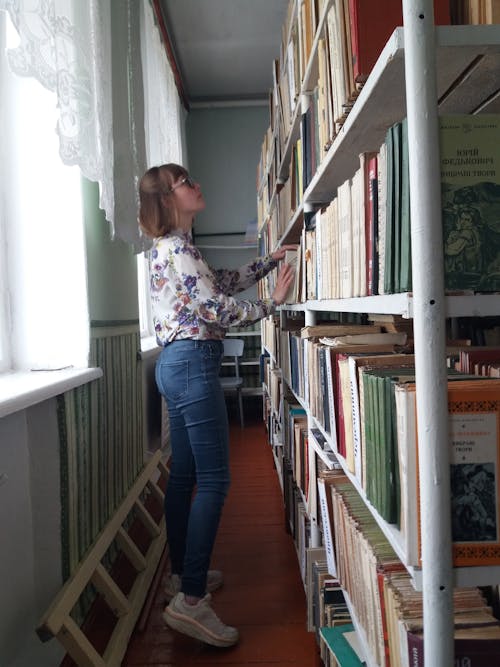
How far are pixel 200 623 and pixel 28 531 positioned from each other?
1.95 ft

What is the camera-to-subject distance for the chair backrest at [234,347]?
5.04m

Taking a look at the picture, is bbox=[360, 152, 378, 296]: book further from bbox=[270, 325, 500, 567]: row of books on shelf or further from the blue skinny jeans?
the blue skinny jeans

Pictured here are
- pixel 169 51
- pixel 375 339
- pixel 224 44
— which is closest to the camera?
pixel 375 339

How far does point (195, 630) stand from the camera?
169 centimetres

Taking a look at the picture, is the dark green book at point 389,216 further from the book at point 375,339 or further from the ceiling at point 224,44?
the ceiling at point 224,44

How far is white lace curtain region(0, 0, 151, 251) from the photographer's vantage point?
1399mm

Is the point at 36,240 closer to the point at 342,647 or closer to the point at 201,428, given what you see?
the point at 201,428

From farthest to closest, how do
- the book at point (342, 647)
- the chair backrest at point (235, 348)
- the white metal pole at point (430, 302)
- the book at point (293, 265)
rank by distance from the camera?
1. the chair backrest at point (235, 348)
2. the book at point (293, 265)
3. the book at point (342, 647)
4. the white metal pole at point (430, 302)

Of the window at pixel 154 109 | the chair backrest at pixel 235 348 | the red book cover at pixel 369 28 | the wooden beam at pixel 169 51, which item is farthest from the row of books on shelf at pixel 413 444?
the chair backrest at pixel 235 348

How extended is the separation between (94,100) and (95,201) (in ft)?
1.53

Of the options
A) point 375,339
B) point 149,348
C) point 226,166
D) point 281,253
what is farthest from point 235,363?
point 375,339

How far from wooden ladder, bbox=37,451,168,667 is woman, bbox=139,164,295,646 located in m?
0.17

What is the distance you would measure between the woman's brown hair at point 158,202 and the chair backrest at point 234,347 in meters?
3.25

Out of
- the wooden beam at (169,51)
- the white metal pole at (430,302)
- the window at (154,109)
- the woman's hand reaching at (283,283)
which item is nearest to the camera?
the white metal pole at (430,302)
